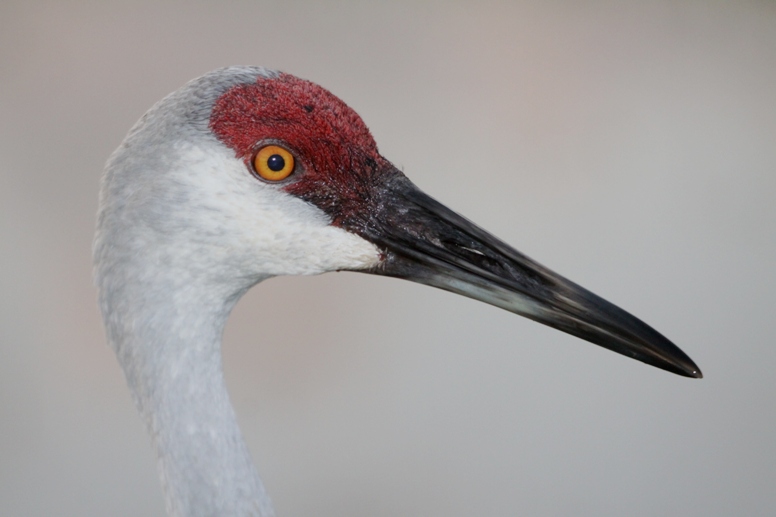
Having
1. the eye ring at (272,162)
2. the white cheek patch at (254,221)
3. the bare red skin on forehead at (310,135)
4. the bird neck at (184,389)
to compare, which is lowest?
the bird neck at (184,389)

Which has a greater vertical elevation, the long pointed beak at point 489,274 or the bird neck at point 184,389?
the long pointed beak at point 489,274

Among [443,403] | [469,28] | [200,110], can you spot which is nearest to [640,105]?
[469,28]

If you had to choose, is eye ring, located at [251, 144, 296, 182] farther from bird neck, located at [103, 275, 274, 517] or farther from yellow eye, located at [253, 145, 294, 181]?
bird neck, located at [103, 275, 274, 517]

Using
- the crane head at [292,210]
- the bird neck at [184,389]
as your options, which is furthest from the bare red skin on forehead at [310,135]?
the bird neck at [184,389]

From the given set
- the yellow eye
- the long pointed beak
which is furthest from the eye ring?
the long pointed beak

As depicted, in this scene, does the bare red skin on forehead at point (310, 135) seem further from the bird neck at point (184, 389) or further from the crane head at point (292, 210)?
the bird neck at point (184, 389)

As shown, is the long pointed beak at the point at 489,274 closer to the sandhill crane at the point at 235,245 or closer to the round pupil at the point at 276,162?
the sandhill crane at the point at 235,245
